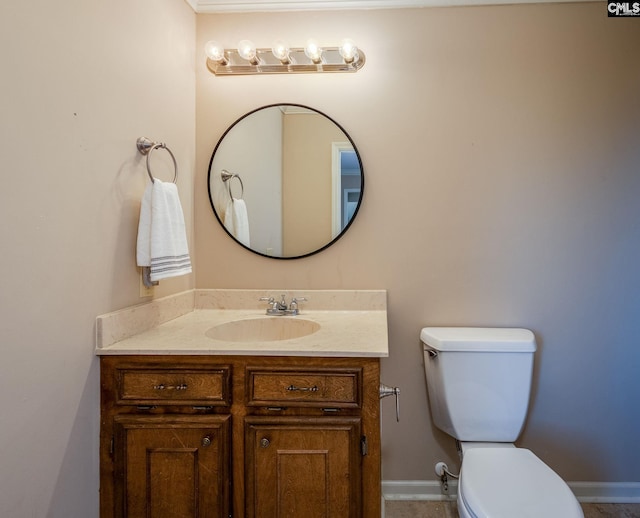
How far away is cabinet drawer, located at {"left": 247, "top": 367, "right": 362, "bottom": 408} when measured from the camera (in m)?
1.18

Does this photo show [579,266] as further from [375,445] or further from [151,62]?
[151,62]

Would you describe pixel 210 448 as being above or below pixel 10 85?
below

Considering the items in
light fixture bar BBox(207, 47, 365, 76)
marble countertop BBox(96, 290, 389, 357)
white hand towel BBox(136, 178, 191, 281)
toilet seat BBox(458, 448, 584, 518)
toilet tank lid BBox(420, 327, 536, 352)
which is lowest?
toilet seat BBox(458, 448, 584, 518)

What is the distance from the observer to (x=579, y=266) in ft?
5.60

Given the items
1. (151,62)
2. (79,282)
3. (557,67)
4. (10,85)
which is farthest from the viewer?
(557,67)

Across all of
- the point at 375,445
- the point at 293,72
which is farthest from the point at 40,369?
the point at 293,72

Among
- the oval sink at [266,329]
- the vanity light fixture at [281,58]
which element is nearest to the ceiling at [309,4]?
the vanity light fixture at [281,58]

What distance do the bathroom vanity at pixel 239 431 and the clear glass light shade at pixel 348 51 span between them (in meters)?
1.23

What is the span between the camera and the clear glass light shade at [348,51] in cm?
166

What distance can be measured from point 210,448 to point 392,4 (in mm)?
1880

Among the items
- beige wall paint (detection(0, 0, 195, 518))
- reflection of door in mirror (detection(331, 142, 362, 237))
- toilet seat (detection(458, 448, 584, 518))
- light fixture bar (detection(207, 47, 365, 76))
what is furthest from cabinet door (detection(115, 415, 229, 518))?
light fixture bar (detection(207, 47, 365, 76))

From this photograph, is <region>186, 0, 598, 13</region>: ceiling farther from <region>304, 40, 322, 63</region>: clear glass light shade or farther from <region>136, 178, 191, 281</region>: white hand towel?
<region>136, 178, 191, 281</region>: white hand towel

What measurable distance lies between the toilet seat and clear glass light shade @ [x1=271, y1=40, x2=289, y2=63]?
1720 mm

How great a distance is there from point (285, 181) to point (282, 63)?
0.51 m
